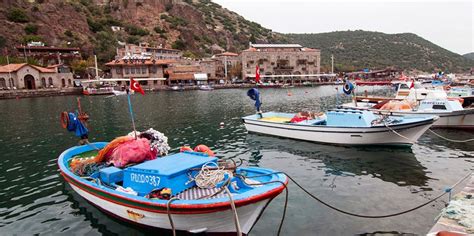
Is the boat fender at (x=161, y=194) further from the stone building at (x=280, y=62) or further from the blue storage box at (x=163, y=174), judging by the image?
the stone building at (x=280, y=62)

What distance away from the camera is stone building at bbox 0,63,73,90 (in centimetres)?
7325

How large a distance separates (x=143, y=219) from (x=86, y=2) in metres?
159

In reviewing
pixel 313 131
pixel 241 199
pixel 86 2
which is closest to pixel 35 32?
pixel 86 2

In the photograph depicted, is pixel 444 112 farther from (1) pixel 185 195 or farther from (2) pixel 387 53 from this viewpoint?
(2) pixel 387 53

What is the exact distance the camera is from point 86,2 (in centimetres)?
13938

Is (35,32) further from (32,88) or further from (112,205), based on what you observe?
(112,205)

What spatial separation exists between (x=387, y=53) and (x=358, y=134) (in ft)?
584

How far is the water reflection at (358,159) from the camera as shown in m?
13.4

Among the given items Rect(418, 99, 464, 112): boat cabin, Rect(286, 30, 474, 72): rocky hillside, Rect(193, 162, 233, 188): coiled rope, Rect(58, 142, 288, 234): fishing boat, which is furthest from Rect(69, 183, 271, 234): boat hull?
Rect(286, 30, 474, 72): rocky hillside

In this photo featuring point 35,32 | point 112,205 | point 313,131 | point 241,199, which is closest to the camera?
point 241,199

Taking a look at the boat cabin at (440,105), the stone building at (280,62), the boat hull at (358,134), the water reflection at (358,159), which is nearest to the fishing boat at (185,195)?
the water reflection at (358,159)

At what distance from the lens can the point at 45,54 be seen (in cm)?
9194

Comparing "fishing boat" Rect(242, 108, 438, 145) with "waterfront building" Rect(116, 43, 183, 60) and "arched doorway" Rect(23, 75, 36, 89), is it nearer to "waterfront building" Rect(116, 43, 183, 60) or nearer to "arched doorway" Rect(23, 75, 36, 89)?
"arched doorway" Rect(23, 75, 36, 89)

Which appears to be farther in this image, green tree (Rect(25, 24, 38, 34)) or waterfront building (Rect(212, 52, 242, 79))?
waterfront building (Rect(212, 52, 242, 79))
